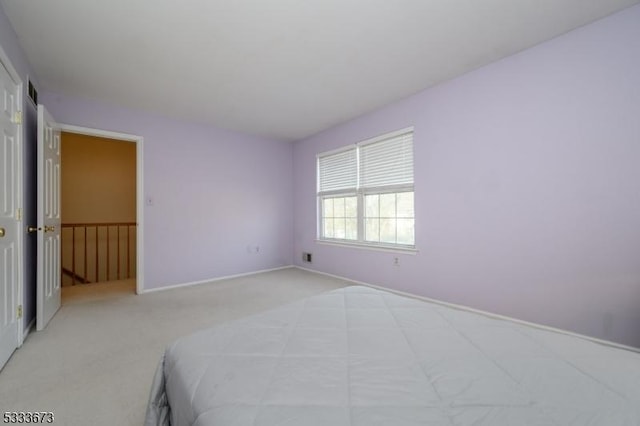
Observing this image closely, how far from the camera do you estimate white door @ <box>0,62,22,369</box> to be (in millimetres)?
1864

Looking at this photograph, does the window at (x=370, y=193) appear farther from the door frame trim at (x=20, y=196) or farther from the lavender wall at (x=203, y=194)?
the door frame trim at (x=20, y=196)

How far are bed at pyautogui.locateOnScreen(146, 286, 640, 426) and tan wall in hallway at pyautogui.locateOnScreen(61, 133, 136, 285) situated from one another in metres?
5.36

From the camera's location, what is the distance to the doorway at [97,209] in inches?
197

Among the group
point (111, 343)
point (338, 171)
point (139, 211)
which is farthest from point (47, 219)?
point (338, 171)

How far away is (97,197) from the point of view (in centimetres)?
520

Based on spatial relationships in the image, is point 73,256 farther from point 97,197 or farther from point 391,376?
point 391,376

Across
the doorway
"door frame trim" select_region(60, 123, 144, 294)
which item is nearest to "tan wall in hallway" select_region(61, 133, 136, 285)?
the doorway

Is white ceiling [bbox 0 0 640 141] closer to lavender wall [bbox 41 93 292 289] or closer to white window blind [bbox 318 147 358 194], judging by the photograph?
lavender wall [bbox 41 93 292 289]

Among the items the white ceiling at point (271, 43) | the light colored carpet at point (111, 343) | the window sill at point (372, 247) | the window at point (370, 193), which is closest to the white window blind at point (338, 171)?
the window at point (370, 193)

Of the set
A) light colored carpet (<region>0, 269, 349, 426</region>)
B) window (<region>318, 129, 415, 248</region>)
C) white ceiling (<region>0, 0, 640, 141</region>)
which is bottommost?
light colored carpet (<region>0, 269, 349, 426</region>)

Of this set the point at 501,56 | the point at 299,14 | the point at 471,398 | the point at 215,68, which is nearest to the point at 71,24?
the point at 215,68

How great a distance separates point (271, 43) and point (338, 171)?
2412 mm

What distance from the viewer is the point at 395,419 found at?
2.37ft

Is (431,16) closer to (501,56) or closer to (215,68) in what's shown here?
(501,56)
